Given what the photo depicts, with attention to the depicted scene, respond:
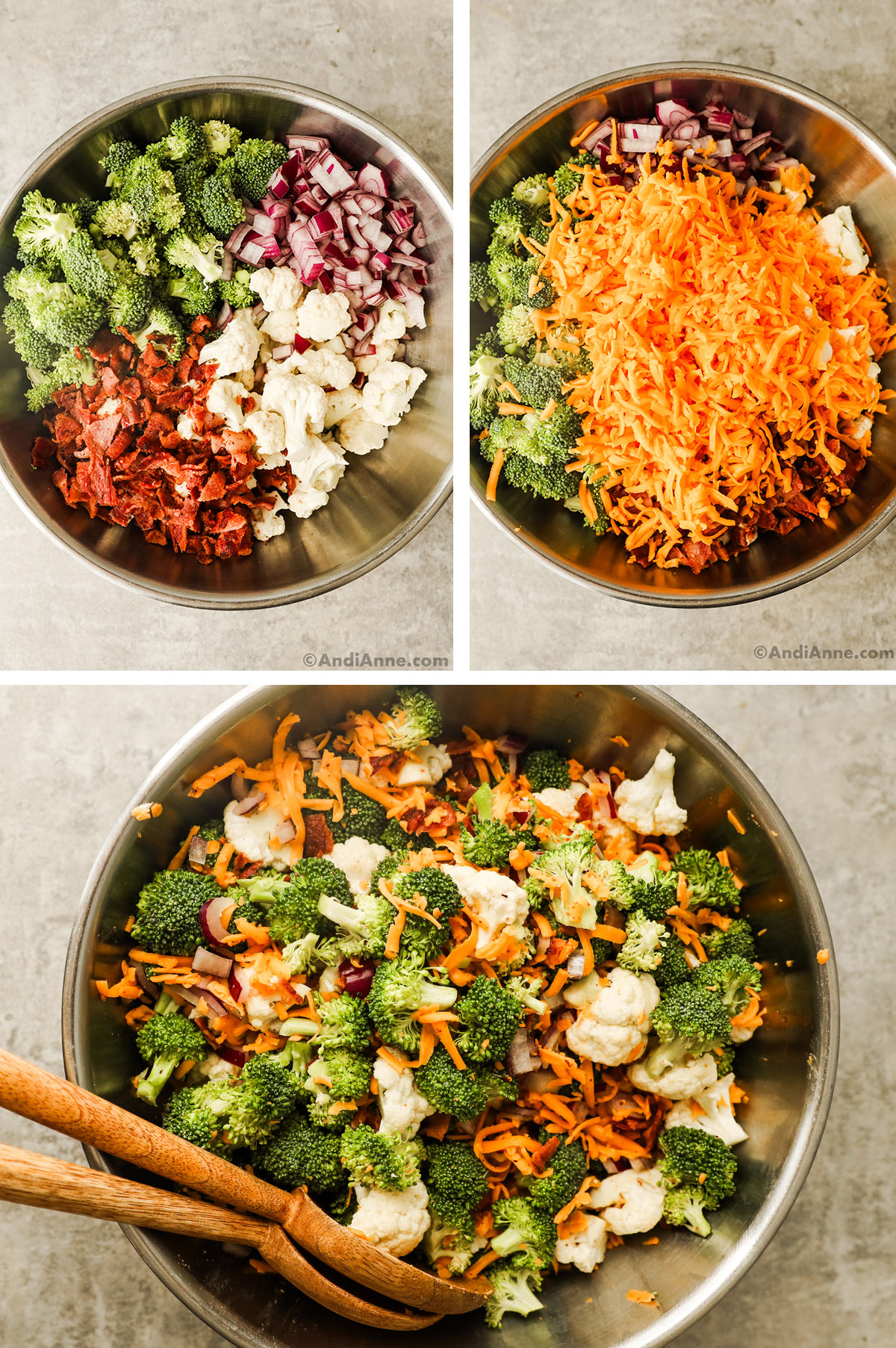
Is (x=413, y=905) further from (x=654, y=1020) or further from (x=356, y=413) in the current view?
(x=356, y=413)

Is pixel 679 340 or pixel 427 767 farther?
pixel 427 767

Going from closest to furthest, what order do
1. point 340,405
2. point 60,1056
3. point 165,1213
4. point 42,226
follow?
1. point 165,1213
2. point 42,226
3. point 340,405
4. point 60,1056

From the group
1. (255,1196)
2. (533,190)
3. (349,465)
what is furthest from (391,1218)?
(533,190)

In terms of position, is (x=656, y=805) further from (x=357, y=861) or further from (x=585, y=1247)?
(x=585, y=1247)

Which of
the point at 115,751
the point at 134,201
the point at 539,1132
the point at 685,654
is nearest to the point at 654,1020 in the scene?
the point at 539,1132

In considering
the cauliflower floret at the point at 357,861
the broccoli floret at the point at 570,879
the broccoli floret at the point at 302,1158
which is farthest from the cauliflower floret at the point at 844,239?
the broccoli floret at the point at 302,1158

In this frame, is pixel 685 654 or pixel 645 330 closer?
pixel 645 330

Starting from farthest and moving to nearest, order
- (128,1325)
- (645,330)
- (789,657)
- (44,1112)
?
(789,657)
(128,1325)
(645,330)
(44,1112)

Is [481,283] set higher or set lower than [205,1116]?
higher
